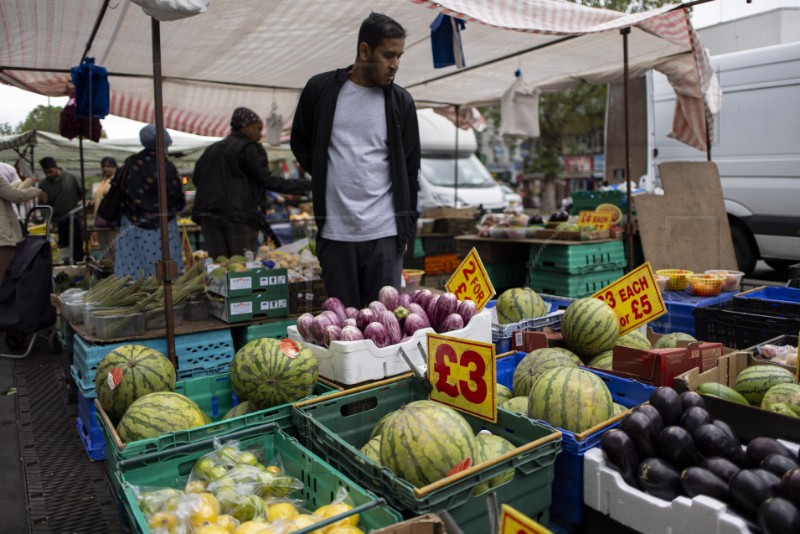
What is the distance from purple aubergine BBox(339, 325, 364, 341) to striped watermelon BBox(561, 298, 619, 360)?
111 cm

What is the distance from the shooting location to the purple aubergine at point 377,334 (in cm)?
285

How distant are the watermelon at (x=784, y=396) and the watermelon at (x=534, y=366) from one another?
0.73m

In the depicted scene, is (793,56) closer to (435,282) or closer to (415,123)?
(435,282)

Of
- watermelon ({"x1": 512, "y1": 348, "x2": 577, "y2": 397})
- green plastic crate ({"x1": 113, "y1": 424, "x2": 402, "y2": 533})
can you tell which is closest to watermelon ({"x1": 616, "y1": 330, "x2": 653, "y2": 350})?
watermelon ({"x1": 512, "y1": 348, "x2": 577, "y2": 397})

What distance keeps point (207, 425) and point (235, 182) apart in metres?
3.85

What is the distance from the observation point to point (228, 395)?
2908 mm

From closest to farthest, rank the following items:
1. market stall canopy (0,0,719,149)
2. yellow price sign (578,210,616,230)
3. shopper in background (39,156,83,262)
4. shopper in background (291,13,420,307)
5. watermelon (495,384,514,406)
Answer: watermelon (495,384,514,406) → shopper in background (291,13,420,307) → market stall canopy (0,0,719,149) → yellow price sign (578,210,616,230) → shopper in background (39,156,83,262)

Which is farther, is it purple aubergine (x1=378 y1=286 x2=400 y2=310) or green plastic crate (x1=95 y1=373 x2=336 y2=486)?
purple aubergine (x1=378 y1=286 x2=400 y2=310)

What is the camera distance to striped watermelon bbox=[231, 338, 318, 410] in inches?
99.6

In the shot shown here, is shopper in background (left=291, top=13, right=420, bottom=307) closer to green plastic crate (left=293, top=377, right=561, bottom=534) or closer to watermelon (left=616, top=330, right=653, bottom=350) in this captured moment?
green plastic crate (left=293, top=377, right=561, bottom=534)

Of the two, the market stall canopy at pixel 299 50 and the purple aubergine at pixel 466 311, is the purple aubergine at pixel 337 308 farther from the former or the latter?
the market stall canopy at pixel 299 50

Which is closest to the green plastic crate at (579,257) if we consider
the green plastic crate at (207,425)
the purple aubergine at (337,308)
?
the purple aubergine at (337,308)

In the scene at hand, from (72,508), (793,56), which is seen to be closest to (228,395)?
(72,508)

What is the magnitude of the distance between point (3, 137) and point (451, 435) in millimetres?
12930
